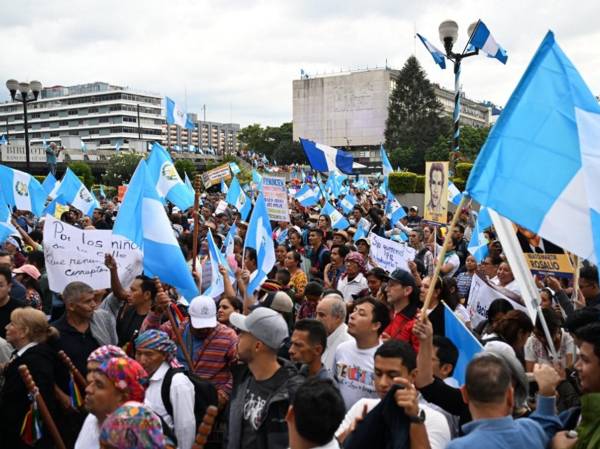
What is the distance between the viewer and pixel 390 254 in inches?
320

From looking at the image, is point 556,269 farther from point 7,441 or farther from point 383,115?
point 383,115

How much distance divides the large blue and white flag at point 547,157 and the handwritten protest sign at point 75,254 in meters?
3.93

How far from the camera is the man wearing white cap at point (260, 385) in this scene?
353cm

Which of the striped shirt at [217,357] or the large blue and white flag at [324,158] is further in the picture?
the large blue and white flag at [324,158]

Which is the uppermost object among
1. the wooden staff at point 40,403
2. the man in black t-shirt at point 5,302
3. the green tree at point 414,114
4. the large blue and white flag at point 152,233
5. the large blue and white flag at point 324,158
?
the green tree at point 414,114

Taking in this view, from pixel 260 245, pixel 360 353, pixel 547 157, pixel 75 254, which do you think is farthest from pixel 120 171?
pixel 547 157

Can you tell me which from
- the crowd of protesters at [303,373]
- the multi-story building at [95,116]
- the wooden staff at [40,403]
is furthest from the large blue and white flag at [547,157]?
the multi-story building at [95,116]

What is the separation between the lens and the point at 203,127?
199375mm

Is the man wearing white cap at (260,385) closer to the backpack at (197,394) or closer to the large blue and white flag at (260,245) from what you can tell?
the backpack at (197,394)

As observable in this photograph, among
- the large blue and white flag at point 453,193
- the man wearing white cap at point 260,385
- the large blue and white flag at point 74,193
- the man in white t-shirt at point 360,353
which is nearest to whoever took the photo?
the man wearing white cap at point 260,385

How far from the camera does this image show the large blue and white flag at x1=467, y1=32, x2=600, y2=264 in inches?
134

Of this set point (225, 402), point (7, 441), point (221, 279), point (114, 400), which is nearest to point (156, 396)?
point (114, 400)

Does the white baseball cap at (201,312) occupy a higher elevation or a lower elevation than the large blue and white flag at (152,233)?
lower

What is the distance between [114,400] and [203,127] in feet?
660
